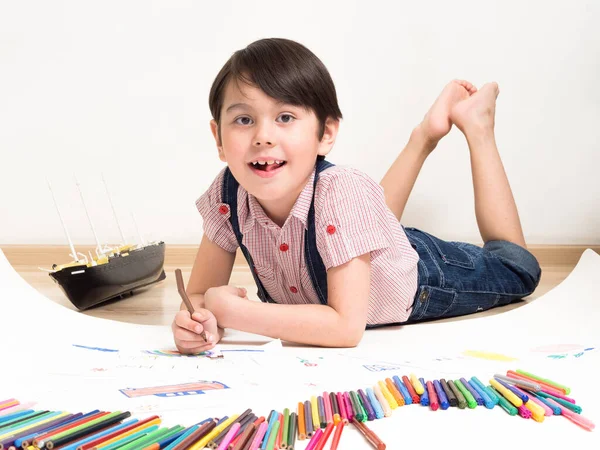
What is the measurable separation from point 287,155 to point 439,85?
0.87m

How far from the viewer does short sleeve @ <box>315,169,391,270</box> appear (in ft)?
2.67

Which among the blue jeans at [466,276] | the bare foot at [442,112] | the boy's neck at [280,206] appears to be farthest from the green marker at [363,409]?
the bare foot at [442,112]

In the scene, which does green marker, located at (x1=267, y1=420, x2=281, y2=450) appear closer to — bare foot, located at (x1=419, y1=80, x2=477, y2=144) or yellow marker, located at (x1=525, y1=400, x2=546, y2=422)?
yellow marker, located at (x1=525, y1=400, x2=546, y2=422)

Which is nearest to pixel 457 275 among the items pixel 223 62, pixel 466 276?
pixel 466 276

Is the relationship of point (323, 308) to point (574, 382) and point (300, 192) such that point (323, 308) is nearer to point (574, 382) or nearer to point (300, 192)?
point (300, 192)

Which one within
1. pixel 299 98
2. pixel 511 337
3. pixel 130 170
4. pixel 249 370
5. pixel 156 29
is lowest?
pixel 511 337

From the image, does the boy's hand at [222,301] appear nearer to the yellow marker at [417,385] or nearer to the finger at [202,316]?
the finger at [202,316]

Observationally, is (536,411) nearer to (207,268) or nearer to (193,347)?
(193,347)

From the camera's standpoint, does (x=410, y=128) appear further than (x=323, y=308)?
Yes

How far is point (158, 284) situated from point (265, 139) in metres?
0.77

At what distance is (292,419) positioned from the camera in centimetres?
56

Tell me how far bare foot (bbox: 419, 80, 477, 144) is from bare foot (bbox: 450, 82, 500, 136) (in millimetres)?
16

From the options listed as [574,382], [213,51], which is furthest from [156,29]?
[574,382]

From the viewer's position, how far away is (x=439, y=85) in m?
1.56
